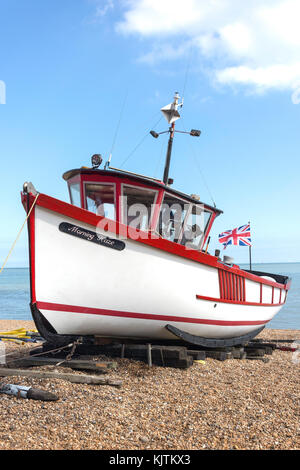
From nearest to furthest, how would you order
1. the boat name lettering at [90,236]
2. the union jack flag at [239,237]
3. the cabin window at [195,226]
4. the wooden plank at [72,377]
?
the wooden plank at [72,377] → the boat name lettering at [90,236] → the cabin window at [195,226] → the union jack flag at [239,237]

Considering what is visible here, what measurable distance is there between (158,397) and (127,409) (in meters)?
0.67

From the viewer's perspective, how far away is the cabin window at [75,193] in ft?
23.8

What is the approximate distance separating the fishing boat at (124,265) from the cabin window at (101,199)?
0.02 metres

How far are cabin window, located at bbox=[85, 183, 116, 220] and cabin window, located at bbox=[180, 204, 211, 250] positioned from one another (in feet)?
5.30

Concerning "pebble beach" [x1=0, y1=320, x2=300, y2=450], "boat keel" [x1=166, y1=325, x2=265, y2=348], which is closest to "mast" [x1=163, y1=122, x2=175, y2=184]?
"boat keel" [x1=166, y1=325, x2=265, y2=348]

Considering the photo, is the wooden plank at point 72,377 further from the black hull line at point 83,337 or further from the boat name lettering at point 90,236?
the boat name lettering at point 90,236

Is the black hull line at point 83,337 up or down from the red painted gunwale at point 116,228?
down

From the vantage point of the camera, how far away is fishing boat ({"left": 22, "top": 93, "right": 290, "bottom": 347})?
18.9ft

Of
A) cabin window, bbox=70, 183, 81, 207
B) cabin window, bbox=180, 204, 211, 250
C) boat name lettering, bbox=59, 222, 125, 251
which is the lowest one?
boat name lettering, bbox=59, 222, 125, 251

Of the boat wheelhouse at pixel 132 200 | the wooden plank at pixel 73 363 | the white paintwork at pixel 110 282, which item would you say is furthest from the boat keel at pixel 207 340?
the boat wheelhouse at pixel 132 200

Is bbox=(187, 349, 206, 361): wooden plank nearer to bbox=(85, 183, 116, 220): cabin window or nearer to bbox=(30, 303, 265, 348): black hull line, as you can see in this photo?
bbox=(30, 303, 265, 348): black hull line

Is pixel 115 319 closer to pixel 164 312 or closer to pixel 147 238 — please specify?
pixel 164 312

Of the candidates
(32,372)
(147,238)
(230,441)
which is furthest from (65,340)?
(230,441)

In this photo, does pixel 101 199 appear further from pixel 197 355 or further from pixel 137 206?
pixel 197 355
